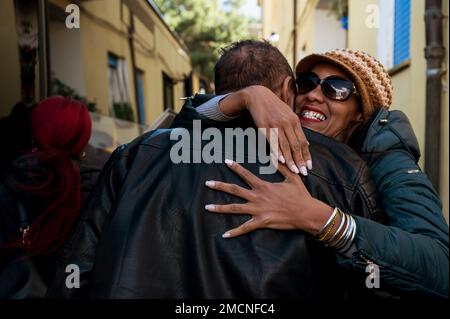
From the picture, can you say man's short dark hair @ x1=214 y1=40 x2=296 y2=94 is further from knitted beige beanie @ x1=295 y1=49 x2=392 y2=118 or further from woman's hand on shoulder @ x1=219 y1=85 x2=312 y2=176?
knitted beige beanie @ x1=295 y1=49 x2=392 y2=118

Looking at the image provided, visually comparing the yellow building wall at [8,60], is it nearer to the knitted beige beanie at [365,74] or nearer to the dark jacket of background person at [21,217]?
the dark jacket of background person at [21,217]

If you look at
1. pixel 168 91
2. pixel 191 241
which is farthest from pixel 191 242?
pixel 168 91

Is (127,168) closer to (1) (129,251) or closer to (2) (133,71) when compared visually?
(1) (129,251)

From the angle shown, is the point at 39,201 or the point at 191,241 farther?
the point at 39,201

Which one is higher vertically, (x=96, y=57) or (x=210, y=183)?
(x=96, y=57)

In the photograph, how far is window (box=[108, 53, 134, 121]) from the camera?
4.27 m

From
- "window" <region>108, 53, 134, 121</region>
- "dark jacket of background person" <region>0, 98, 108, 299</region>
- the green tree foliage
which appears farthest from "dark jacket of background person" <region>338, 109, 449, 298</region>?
the green tree foliage

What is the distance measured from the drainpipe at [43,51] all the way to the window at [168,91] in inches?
107

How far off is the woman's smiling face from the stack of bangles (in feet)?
2.16

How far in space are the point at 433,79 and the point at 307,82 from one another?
2350 mm

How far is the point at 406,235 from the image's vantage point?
49.4 inches

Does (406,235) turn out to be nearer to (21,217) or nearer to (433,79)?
(21,217)

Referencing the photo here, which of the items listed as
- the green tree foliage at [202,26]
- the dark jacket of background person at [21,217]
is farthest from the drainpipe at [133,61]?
the green tree foliage at [202,26]
